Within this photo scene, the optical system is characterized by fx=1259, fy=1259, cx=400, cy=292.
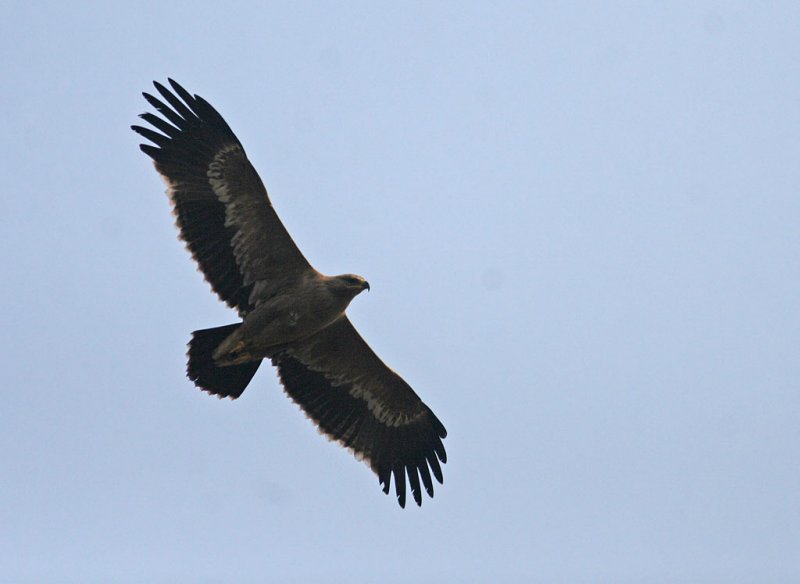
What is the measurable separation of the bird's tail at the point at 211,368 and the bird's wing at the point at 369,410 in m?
1.09

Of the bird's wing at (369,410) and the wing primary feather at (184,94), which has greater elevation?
the wing primary feather at (184,94)

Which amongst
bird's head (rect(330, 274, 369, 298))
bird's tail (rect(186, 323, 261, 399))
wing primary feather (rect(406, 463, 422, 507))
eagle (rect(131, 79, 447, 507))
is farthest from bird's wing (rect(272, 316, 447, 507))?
bird's head (rect(330, 274, 369, 298))

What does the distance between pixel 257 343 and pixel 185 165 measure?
7.97 ft

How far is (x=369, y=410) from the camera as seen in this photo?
17.2 metres

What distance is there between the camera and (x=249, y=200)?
51.9 feet

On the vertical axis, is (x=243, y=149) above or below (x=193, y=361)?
above

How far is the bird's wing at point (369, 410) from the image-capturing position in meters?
16.9

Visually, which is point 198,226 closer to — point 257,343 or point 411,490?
point 257,343

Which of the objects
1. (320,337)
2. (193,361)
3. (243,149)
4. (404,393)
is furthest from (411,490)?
(243,149)

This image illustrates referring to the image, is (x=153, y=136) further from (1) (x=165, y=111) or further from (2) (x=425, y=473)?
(2) (x=425, y=473)

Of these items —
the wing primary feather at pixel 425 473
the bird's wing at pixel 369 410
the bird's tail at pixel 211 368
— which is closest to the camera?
the bird's tail at pixel 211 368

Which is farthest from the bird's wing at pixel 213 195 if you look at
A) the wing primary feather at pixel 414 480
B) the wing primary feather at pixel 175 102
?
the wing primary feather at pixel 414 480

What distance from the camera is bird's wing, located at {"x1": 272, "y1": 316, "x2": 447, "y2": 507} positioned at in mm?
16891

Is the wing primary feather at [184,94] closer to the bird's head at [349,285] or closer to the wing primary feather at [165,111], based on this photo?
the wing primary feather at [165,111]
